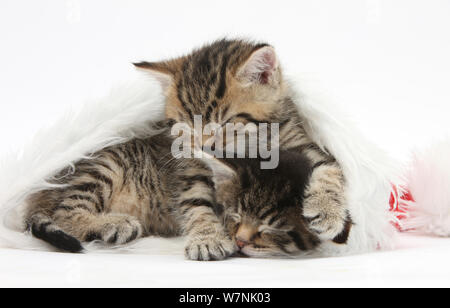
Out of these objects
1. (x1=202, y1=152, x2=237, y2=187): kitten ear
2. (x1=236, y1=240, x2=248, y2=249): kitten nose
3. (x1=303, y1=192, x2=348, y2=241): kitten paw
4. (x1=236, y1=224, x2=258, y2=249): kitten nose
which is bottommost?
(x1=236, y1=240, x2=248, y2=249): kitten nose

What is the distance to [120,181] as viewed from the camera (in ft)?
6.22

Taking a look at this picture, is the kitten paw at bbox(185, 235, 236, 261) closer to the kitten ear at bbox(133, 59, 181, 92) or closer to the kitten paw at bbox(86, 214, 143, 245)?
the kitten paw at bbox(86, 214, 143, 245)

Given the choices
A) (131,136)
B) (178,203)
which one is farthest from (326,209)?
(131,136)

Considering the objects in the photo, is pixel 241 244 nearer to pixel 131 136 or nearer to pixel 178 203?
pixel 178 203

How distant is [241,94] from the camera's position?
1.68 meters

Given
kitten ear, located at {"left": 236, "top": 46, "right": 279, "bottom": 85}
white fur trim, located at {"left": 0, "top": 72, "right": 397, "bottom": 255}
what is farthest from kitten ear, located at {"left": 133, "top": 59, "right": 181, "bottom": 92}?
kitten ear, located at {"left": 236, "top": 46, "right": 279, "bottom": 85}

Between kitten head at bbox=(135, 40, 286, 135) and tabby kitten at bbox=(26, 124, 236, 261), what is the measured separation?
208 mm

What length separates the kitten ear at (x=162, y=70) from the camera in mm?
1820

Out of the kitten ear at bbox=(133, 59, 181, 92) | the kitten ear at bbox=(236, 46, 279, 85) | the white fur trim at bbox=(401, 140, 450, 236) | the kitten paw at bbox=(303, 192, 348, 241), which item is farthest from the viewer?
the white fur trim at bbox=(401, 140, 450, 236)

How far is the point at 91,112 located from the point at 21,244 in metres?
0.53

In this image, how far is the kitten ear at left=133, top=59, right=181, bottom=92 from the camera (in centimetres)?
182

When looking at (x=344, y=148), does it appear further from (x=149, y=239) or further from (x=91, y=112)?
(x=91, y=112)

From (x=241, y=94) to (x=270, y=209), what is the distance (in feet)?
1.40

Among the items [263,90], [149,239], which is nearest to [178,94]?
[263,90]
